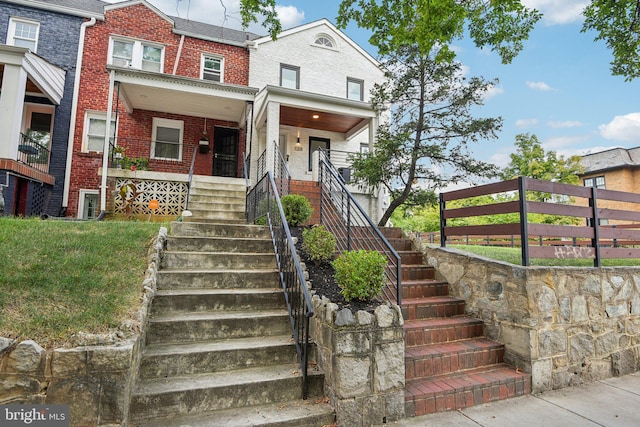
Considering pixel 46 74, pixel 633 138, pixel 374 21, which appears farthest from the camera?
pixel 633 138

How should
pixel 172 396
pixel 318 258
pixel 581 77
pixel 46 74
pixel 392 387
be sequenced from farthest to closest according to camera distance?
pixel 581 77
pixel 46 74
pixel 318 258
pixel 392 387
pixel 172 396

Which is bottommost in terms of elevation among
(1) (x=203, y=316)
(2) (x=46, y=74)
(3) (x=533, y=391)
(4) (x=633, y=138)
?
(3) (x=533, y=391)

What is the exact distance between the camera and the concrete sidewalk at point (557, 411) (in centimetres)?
283

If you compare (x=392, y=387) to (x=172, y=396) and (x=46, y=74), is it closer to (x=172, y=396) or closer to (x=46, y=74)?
(x=172, y=396)

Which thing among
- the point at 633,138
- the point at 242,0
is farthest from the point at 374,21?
the point at 633,138

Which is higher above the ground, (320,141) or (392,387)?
(320,141)

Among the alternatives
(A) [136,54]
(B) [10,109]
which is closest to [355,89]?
(A) [136,54]

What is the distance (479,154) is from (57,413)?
25.8 feet

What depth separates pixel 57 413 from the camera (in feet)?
7.01

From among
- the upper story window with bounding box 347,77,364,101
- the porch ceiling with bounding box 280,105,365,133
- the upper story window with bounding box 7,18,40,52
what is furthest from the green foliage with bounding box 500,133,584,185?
the upper story window with bounding box 7,18,40,52

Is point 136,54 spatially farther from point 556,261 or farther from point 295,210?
point 556,261

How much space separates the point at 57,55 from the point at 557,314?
13860mm

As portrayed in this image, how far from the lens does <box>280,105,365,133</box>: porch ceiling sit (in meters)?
9.71

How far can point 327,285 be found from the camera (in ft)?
11.7
